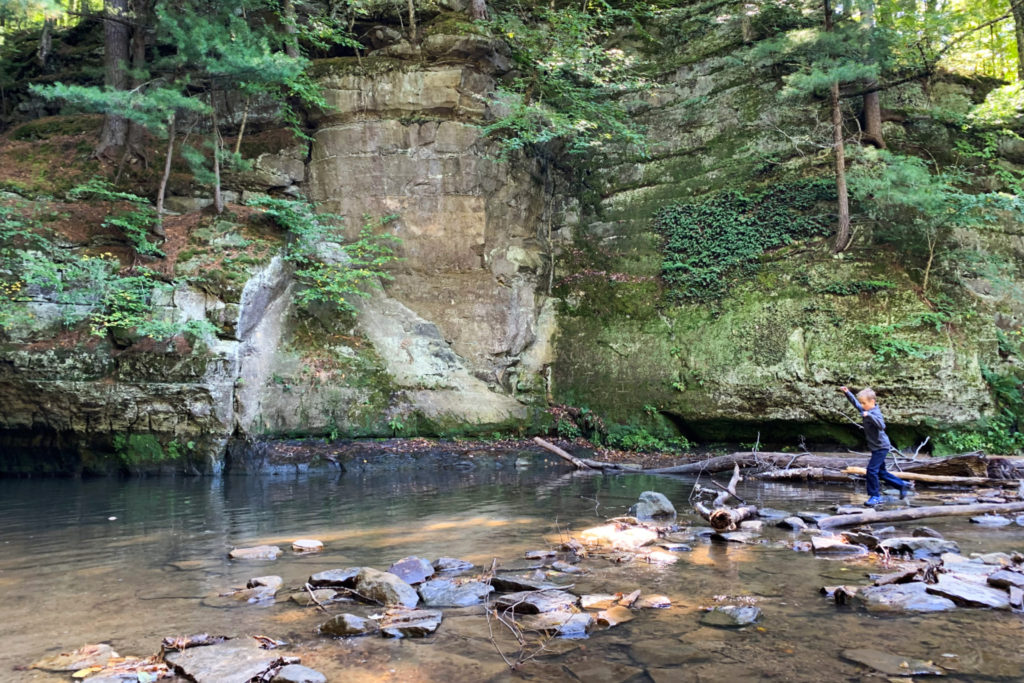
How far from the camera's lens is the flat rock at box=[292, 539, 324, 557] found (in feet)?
19.5

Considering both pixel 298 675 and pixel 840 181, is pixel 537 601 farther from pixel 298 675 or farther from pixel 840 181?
pixel 840 181

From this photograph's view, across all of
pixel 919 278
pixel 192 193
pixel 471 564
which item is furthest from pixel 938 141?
pixel 192 193

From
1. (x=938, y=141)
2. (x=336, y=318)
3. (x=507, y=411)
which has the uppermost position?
(x=938, y=141)

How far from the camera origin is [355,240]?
15.6 m

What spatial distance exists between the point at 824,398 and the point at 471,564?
34.7ft

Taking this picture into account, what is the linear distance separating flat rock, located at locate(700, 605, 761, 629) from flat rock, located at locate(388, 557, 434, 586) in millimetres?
2207

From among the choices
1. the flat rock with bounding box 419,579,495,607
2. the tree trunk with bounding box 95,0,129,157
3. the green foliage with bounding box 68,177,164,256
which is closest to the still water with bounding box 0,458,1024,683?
the flat rock with bounding box 419,579,495,607

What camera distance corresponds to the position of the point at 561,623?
3.74 meters

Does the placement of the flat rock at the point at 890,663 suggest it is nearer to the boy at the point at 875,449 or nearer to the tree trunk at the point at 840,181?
the boy at the point at 875,449

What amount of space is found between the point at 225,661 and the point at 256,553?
2.70 m

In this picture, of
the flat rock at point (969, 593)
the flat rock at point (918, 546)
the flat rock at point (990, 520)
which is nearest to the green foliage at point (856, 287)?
the flat rock at point (990, 520)

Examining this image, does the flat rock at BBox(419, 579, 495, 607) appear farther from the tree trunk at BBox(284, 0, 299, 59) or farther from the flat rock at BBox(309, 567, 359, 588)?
the tree trunk at BBox(284, 0, 299, 59)

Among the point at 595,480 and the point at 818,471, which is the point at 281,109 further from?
the point at 818,471

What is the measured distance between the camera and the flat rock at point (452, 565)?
17.0ft
